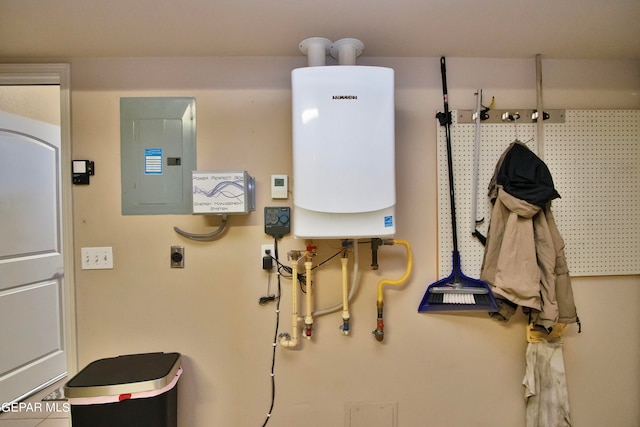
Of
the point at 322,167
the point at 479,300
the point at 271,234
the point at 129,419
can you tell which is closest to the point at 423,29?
the point at 322,167

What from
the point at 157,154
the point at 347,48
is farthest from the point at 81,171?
the point at 347,48

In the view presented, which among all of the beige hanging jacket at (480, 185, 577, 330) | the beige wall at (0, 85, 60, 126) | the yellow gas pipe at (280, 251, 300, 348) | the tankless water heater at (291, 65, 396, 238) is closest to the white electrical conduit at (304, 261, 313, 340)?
the yellow gas pipe at (280, 251, 300, 348)

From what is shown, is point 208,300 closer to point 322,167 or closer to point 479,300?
point 322,167

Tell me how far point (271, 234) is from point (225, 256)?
26 cm

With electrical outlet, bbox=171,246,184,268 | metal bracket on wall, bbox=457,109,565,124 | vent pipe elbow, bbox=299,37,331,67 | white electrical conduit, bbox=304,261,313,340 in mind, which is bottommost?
white electrical conduit, bbox=304,261,313,340

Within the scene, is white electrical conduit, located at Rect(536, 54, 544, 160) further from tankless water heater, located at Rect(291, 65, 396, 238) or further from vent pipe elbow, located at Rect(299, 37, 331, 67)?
vent pipe elbow, located at Rect(299, 37, 331, 67)

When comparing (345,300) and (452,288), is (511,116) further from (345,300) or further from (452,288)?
(345,300)

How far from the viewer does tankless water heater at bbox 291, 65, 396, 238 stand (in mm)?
967

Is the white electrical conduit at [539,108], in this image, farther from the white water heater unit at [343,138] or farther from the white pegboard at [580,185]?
the white water heater unit at [343,138]

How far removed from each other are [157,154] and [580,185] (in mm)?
2200

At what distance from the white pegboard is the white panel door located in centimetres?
267

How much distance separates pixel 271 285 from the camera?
4.12 feet

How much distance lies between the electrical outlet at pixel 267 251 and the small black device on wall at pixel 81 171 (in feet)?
3.08

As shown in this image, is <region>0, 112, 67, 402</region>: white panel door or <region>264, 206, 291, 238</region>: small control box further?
<region>0, 112, 67, 402</region>: white panel door
